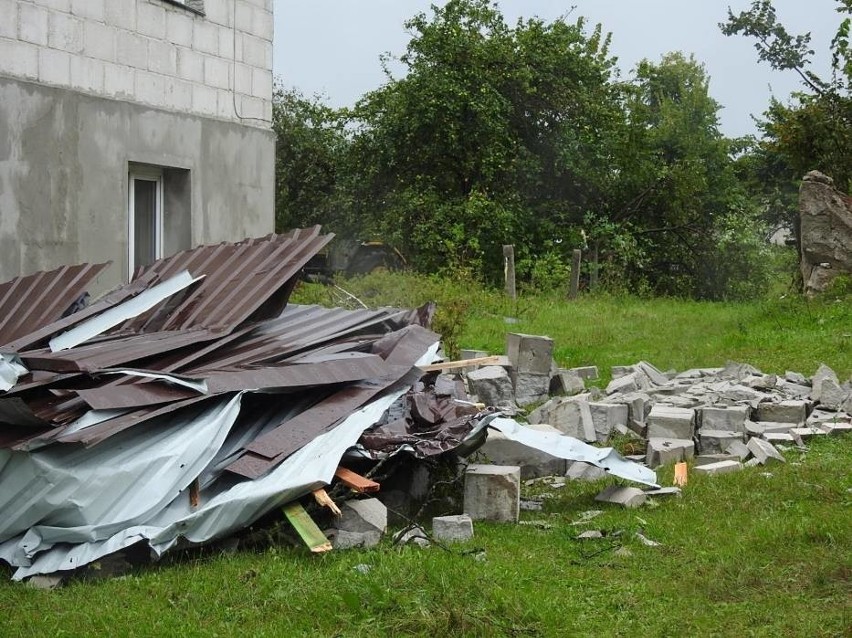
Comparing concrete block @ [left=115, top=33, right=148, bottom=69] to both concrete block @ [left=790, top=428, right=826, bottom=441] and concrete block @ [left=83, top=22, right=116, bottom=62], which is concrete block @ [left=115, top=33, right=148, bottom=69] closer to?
concrete block @ [left=83, top=22, right=116, bottom=62]

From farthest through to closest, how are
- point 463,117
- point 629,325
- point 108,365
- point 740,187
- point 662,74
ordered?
point 662,74
point 740,187
point 463,117
point 629,325
point 108,365

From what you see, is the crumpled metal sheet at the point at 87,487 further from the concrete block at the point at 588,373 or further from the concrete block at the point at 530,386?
the concrete block at the point at 588,373

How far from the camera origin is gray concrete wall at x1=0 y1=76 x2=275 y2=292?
29.8 feet

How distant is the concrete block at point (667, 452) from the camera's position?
8656mm

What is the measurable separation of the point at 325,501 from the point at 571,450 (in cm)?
206

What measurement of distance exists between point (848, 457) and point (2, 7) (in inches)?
320

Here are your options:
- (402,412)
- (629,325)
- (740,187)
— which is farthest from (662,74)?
(402,412)

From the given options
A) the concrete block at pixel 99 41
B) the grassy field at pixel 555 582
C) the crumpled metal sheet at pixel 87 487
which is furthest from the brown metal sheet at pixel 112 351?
the concrete block at pixel 99 41

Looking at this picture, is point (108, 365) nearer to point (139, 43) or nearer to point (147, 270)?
point (147, 270)

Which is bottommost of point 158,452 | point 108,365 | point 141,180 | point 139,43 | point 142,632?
point 142,632

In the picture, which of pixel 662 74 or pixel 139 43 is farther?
pixel 662 74

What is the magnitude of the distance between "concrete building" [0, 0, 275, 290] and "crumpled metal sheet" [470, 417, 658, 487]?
15.5 feet

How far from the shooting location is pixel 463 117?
26.4 m


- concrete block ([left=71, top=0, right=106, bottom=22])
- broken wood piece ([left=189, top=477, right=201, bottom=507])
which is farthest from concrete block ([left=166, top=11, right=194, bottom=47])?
broken wood piece ([left=189, top=477, right=201, bottom=507])
